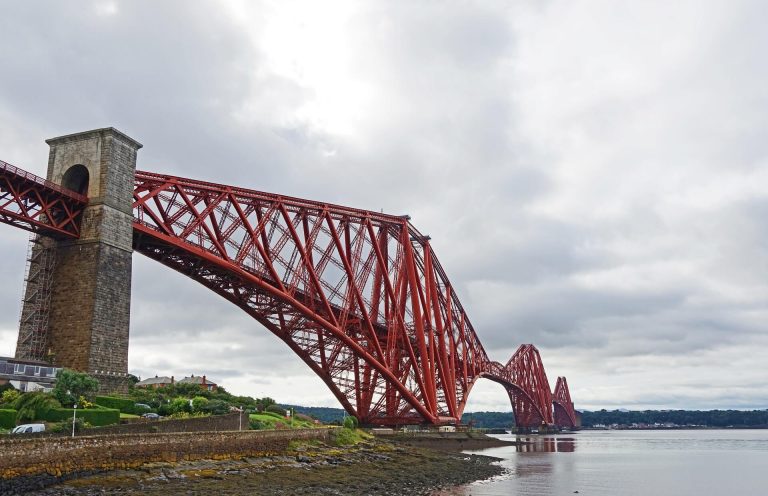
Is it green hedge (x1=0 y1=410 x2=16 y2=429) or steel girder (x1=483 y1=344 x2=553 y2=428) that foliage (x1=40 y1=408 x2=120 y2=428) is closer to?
green hedge (x1=0 y1=410 x2=16 y2=429)

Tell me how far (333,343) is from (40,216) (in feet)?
118

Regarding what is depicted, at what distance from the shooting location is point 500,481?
4803 cm

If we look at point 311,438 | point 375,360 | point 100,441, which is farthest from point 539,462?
point 100,441

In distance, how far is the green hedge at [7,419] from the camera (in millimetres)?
29750

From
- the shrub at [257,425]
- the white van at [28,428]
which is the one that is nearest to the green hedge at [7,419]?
the white van at [28,428]

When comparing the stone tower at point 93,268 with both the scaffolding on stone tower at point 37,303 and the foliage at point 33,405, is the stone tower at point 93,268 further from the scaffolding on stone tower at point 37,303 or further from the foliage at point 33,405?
the foliage at point 33,405

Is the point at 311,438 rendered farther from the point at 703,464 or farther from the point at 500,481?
the point at 703,464

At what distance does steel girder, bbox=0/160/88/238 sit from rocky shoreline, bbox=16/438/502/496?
1719 centimetres

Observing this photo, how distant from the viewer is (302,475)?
35.8 meters

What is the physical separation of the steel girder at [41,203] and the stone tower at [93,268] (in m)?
0.74

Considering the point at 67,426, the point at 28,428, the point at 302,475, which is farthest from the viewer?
the point at 302,475

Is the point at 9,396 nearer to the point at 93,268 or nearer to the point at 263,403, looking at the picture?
the point at 93,268

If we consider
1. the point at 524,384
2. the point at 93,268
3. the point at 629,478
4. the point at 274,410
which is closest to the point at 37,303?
the point at 93,268

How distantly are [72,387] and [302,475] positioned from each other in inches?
499
